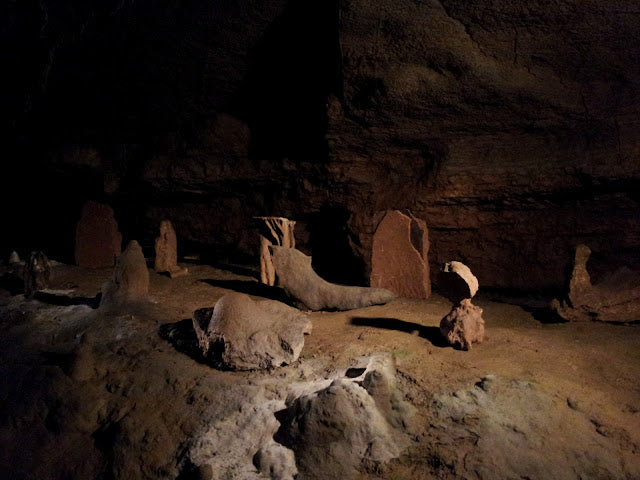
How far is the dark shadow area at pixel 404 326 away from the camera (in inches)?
125

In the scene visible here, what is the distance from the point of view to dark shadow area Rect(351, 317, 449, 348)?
318cm

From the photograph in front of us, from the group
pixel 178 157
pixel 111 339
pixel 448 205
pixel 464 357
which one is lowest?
pixel 111 339

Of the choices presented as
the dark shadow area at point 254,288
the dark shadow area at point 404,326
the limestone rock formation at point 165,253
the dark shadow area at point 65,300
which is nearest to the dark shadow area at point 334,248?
the dark shadow area at point 254,288

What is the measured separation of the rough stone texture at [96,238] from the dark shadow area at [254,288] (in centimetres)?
194

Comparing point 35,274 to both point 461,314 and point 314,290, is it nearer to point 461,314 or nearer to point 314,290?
point 314,290

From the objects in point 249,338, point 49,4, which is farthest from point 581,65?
point 49,4

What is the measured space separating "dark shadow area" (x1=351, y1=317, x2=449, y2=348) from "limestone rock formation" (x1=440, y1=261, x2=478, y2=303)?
332 millimetres

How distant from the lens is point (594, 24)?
4207 millimetres

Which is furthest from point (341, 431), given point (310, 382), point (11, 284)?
point (11, 284)

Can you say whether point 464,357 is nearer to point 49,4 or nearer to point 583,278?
point 583,278

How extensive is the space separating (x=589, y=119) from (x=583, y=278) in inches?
84.7

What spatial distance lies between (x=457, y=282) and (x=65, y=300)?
3.90 metres

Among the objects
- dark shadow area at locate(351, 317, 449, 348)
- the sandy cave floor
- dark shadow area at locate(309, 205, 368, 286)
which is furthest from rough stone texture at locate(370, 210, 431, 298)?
dark shadow area at locate(309, 205, 368, 286)

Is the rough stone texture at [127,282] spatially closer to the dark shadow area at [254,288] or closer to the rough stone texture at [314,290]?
the dark shadow area at [254,288]
